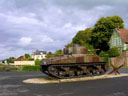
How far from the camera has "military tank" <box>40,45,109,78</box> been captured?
13.9 meters

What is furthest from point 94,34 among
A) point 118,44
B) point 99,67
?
point 99,67

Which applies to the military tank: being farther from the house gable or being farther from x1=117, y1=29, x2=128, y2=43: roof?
the house gable

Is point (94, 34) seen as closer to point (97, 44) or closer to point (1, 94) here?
point (97, 44)

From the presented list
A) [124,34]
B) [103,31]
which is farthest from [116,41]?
[103,31]

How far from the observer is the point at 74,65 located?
14.6 metres

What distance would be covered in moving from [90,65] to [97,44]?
34490 mm

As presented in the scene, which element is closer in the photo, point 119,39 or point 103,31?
point 119,39

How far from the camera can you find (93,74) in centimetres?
1573

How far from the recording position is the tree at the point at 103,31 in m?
48.5

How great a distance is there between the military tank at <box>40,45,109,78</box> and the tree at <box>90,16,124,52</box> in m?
33.0

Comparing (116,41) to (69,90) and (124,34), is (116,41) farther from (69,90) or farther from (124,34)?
→ (69,90)

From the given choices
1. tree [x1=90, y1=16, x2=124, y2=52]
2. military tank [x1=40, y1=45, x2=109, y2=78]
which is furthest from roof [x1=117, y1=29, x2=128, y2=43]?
military tank [x1=40, y1=45, x2=109, y2=78]

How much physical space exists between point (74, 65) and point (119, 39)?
115ft

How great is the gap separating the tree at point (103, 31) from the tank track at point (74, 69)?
32994 millimetres
